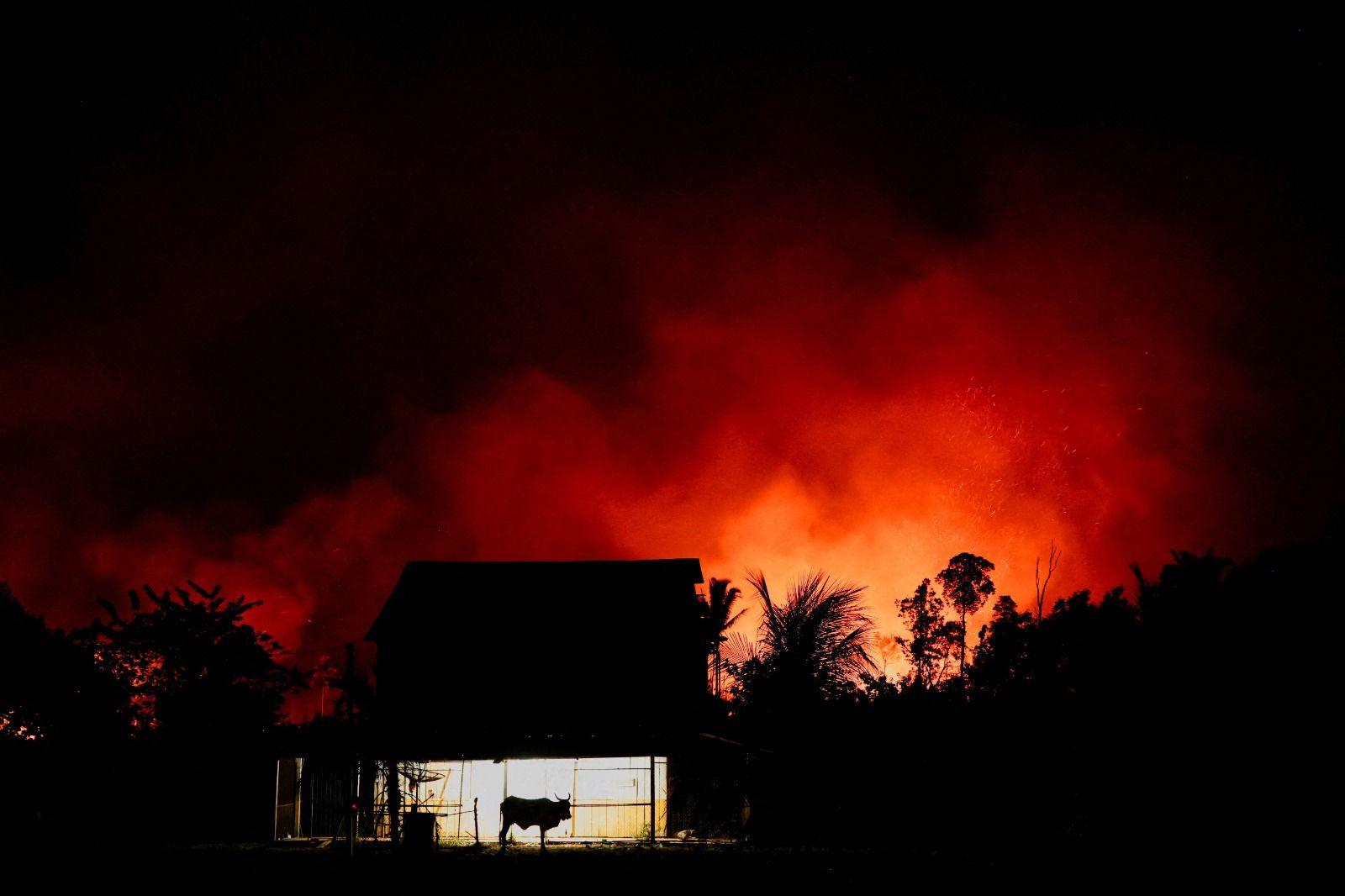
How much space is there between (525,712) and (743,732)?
10.7m

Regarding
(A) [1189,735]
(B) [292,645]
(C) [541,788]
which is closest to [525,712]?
(C) [541,788]

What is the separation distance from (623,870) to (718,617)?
17.3m

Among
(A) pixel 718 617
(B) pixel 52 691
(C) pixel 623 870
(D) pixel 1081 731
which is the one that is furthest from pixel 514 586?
(D) pixel 1081 731

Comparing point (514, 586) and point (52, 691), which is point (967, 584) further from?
point (52, 691)

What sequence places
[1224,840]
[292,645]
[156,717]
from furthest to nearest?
[292,645] → [156,717] → [1224,840]

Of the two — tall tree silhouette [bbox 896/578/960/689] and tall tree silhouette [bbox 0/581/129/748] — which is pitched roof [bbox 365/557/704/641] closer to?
tall tree silhouette [bbox 0/581/129/748]

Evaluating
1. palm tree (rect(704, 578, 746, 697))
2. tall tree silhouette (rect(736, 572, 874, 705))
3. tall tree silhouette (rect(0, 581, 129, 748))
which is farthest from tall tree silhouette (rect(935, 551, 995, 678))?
tall tree silhouette (rect(0, 581, 129, 748))

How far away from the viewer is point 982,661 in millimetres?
18859

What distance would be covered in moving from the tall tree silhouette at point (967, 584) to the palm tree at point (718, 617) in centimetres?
2095

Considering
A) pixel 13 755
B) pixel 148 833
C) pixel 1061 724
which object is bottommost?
pixel 148 833

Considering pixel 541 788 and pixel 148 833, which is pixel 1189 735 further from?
pixel 148 833

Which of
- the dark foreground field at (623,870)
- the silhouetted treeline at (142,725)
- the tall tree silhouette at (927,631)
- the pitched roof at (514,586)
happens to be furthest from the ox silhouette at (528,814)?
the tall tree silhouette at (927,631)

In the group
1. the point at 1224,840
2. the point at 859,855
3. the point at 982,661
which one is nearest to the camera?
the point at 1224,840

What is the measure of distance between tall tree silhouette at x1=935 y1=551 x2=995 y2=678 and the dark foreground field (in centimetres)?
3683
